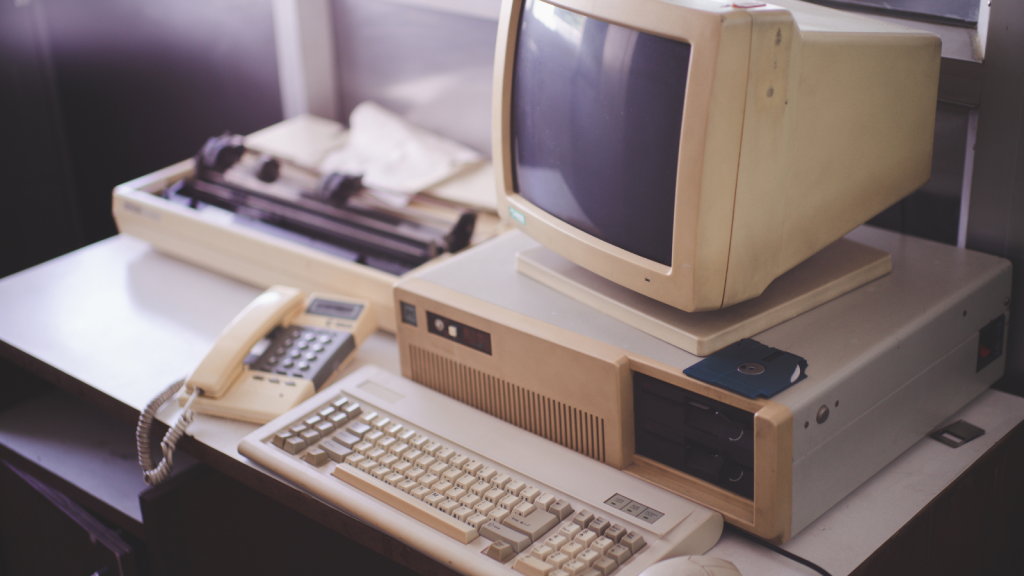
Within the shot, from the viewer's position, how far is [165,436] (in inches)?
43.8

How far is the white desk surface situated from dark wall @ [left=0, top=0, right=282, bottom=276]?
2.58ft

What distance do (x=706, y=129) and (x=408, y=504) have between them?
506 millimetres

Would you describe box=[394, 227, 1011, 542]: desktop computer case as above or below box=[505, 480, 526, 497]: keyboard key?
above

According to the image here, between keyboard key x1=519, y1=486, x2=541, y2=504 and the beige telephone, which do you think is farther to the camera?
the beige telephone

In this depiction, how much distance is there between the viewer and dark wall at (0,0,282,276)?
2.25 meters

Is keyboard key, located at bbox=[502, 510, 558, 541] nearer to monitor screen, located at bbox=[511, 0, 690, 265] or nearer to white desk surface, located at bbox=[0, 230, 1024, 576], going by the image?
white desk surface, located at bbox=[0, 230, 1024, 576]

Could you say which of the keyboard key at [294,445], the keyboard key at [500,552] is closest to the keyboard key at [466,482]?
the keyboard key at [500,552]

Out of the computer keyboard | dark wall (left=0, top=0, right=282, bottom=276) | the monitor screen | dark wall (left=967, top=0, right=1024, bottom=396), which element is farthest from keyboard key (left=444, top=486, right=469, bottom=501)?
dark wall (left=0, top=0, right=282, bottom=276)

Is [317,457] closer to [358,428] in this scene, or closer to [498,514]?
[358,428]

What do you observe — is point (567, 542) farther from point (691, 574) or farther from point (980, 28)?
point (980, 28)

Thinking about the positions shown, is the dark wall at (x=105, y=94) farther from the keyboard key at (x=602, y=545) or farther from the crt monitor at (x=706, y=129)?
the keyboard key at (x=602, y=545)

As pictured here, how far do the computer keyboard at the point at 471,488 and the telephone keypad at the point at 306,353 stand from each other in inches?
3.4

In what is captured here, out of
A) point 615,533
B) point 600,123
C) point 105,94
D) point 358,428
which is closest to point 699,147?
point 600,123

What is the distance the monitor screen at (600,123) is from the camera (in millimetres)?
866
